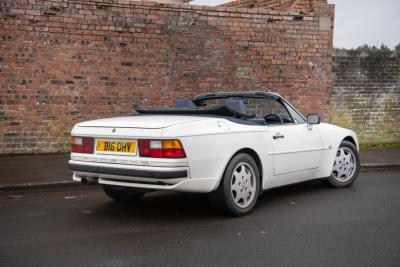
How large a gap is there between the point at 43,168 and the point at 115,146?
12.0 feet

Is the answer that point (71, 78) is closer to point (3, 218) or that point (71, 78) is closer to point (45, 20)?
point (45, 20)

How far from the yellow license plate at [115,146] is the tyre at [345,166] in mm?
3277

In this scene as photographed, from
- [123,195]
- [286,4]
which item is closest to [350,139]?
[123,195]

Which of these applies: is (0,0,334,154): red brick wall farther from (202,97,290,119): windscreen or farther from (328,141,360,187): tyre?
(328,141,360,187): tyre

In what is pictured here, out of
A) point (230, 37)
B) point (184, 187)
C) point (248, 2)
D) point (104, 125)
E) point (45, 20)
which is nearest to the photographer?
point (184, 187)

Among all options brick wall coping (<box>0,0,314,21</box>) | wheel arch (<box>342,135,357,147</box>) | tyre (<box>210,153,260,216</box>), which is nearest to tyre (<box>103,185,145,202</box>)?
tyre (<box>210,153,260,216</box>)

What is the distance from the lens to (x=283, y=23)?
11297 millimetres

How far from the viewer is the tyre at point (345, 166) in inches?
274

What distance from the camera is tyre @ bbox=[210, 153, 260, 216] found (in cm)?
502

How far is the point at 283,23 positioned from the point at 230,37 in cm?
136

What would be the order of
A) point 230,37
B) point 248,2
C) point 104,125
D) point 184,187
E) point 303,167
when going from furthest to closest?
1. point 248,2
2. point 230,37
3. point 303,167
4. point 104,125
5. point 184,187

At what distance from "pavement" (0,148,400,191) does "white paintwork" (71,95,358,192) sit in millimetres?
1903

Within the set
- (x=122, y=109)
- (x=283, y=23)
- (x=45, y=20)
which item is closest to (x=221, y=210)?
(x=122, y=109)

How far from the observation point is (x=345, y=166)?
7.04 m
